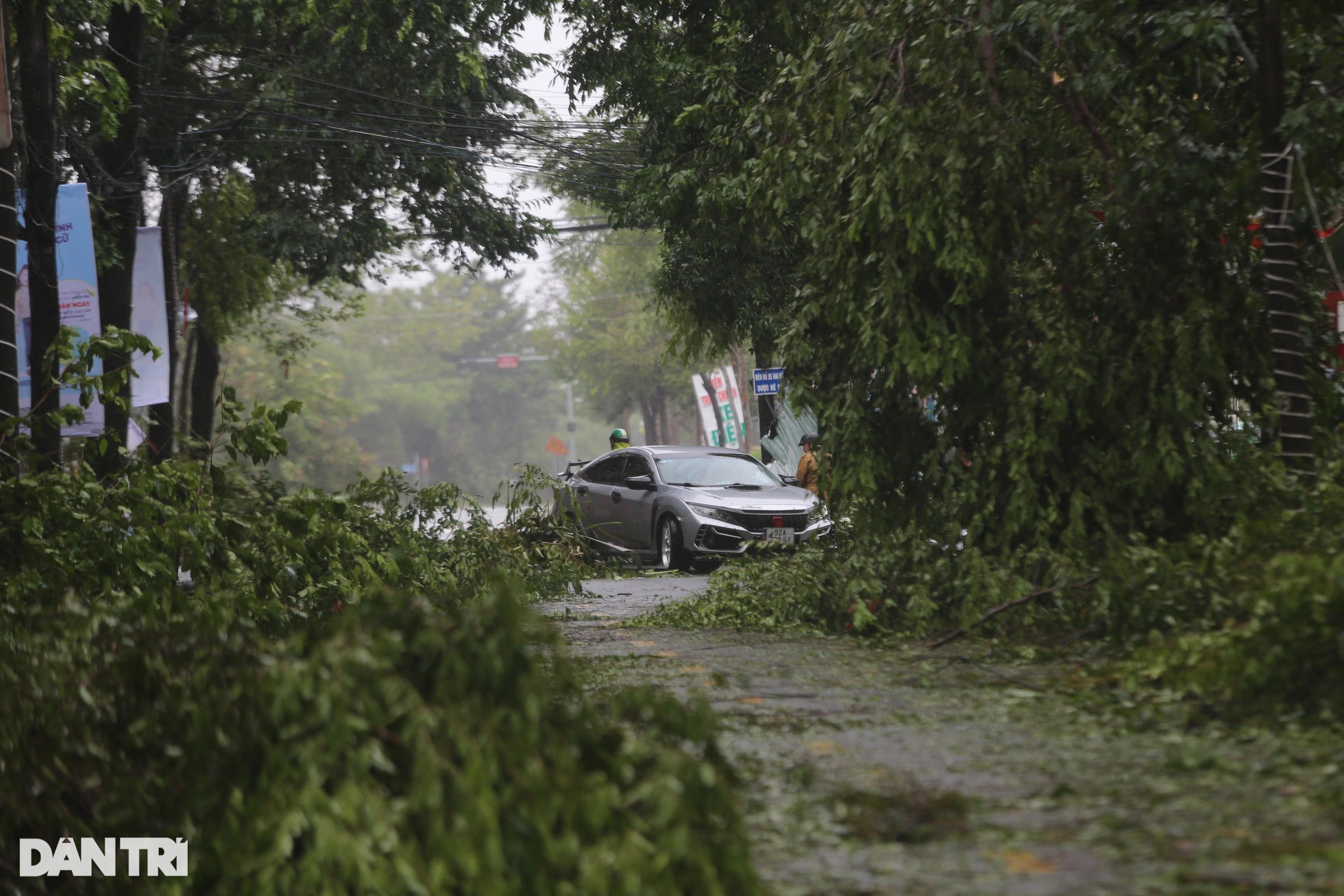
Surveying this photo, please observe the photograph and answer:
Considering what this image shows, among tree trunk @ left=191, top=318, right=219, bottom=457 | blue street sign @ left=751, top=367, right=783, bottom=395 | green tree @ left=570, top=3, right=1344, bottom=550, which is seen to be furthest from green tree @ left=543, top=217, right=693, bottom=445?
green tree @ left=570, top=3, right=1344, bottom=550

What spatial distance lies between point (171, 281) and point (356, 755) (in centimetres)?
1793

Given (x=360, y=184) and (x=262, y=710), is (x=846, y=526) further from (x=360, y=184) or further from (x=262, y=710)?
(x=360, y=184)

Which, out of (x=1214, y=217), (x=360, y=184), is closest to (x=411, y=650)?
(x=1214, y=217)

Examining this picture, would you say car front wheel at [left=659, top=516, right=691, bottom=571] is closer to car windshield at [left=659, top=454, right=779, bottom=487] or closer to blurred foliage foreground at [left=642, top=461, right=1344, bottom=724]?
car windshield at [left=659, top=454, right=779, bottom=487]

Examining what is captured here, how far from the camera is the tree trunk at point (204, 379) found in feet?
85.0

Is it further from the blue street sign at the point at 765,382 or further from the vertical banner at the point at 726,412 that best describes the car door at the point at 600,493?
the vertical banner at the point at 726,412

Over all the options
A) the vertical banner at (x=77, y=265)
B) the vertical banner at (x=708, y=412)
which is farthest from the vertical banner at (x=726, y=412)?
the vertical banner at (x=77, y=265)

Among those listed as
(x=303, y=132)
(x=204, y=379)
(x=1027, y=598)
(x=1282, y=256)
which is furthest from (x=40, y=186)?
(x=204, y=379)

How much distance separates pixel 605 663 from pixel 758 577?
9.29 feet

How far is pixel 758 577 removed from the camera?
10.3 meters

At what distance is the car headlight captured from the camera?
1566cm

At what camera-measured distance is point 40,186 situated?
45.2ft

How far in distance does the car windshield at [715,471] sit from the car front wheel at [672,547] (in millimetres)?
562

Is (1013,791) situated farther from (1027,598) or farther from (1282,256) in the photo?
(1282,256)
